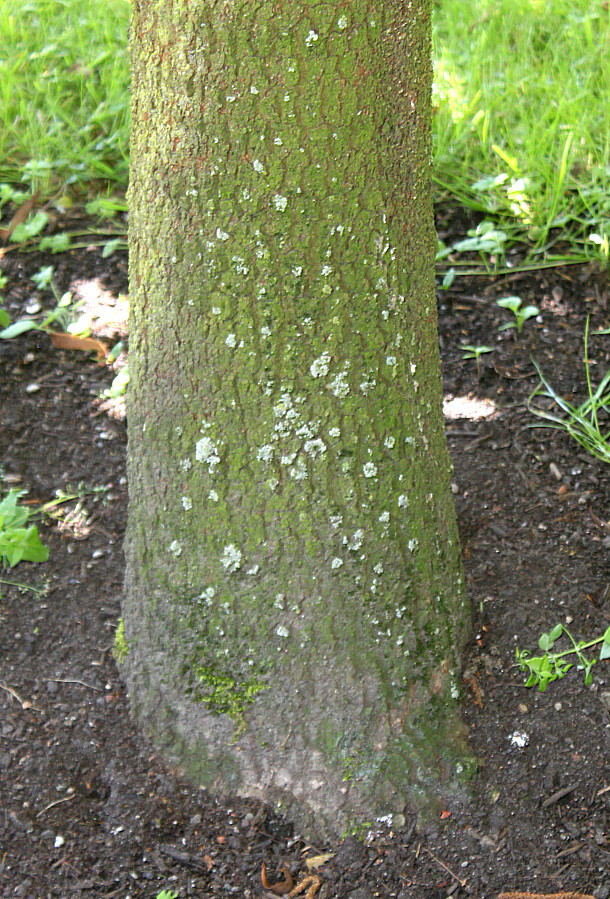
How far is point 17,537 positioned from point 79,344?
3.13 ft

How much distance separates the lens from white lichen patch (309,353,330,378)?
156cm

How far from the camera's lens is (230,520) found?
5.50 ft

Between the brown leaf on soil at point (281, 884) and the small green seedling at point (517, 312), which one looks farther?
the small green seedling at point (517, 312)

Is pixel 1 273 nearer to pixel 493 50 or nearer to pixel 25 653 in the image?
pixel 25 653

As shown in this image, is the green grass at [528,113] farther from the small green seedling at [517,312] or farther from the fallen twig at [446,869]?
the fallen twig at [446,869]

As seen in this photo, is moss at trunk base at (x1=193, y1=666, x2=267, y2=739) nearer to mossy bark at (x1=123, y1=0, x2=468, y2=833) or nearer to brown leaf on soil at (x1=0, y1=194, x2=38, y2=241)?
mossy bark at (x1=123, y1=0, x2=468, y2=833)

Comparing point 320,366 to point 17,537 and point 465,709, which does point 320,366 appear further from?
point 17,537

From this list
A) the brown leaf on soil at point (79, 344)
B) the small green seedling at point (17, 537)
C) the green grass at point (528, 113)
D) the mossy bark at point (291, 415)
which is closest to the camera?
the mossy bark at point (291, 415)

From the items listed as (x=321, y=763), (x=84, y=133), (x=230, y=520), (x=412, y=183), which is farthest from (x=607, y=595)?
(x=84, y=133)

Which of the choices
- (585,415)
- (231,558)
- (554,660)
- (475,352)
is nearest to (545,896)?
(554,660)

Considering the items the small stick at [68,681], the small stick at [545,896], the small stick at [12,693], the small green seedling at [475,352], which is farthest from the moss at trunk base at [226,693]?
the small green seedling at [475,352]

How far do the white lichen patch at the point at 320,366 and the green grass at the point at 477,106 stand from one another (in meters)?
1.77

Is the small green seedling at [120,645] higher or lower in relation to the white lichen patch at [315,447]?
lower

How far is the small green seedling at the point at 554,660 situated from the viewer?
1.87m
